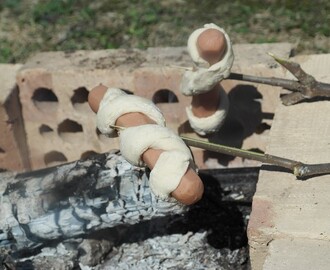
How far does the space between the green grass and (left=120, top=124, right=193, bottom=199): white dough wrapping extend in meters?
1.66

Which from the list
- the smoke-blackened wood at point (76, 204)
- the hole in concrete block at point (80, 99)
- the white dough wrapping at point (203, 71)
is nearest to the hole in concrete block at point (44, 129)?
the hole in concrete block at point (80, 99)

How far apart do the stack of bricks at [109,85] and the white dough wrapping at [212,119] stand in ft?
0.54

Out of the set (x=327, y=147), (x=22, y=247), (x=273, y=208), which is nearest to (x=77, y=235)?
(x=22, y=247)

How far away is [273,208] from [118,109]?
1.65 ft

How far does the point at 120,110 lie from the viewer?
2.17m

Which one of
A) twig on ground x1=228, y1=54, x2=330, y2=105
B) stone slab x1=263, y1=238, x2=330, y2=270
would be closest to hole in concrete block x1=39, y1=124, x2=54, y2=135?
twig on ground x1=228, y1=54, x2=330, y2=105

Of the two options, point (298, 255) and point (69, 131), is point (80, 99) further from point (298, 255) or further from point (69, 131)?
point (298, 255)

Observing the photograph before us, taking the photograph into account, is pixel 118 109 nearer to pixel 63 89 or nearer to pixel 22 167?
pixel 63 89

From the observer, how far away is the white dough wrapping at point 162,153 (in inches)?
77.1

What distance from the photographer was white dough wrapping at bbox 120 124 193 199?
1.96 metres

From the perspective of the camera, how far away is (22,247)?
246 cm

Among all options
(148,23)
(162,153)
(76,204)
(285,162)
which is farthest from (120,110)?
(148,23)

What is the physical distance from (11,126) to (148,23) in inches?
45.4

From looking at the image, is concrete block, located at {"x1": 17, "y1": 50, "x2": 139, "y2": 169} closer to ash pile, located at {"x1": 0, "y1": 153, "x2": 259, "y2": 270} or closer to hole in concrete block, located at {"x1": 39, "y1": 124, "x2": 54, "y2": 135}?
hole in concrete block, located at {"x1": 39, "y1": 124, "x2": 54, "y2": 135}
